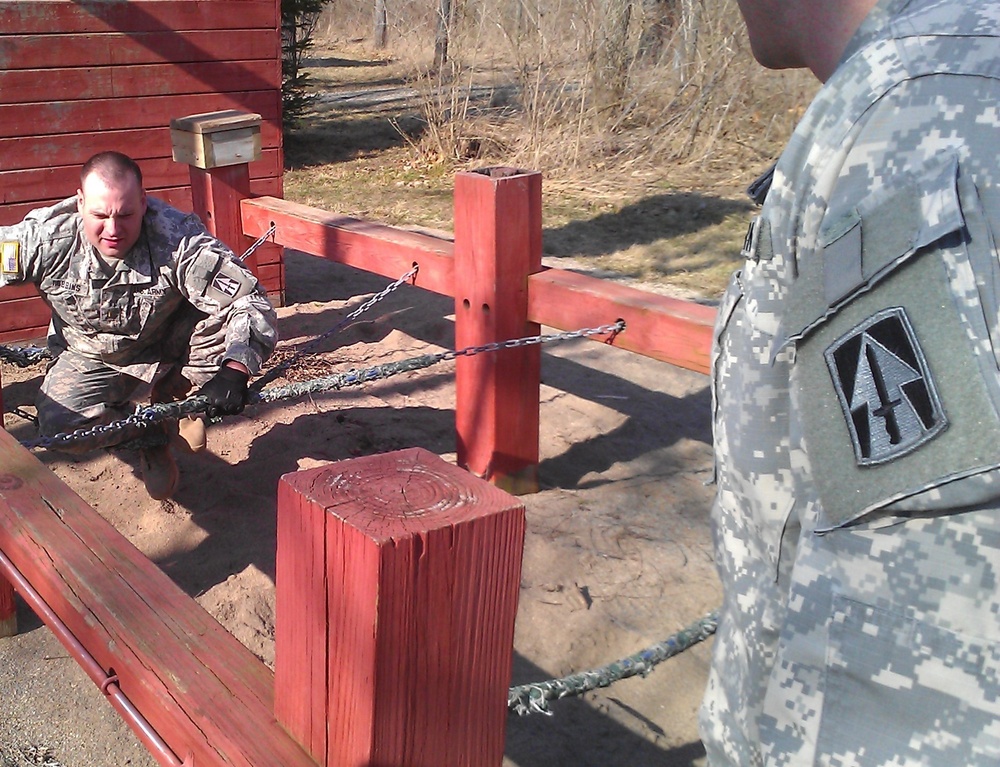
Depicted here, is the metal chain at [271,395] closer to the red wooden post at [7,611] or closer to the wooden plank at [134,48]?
the red wooden post at [7,611]

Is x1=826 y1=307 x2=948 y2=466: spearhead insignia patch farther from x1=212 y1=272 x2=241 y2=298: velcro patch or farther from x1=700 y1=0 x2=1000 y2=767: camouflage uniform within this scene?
x1=212 y1=272 x2=241 y2=298: velcro patch

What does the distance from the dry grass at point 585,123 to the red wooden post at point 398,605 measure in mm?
7461

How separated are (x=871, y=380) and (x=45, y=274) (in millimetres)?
3394

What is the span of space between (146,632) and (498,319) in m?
2.17

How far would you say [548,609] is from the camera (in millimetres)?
3008

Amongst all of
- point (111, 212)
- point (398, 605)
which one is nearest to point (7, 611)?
point (111, 212)

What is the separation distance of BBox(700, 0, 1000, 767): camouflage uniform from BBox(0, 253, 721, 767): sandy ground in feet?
5.71

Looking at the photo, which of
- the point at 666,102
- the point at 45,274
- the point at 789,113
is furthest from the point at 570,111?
the point at 45,274

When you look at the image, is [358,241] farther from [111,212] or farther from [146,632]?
[146,632]

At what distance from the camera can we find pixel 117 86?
5461mm

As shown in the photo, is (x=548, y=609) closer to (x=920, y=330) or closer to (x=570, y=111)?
(x=920, y=330)

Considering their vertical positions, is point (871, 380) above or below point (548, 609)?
above

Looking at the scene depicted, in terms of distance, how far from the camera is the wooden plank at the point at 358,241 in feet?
12.2

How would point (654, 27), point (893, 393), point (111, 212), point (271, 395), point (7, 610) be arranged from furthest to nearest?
point (654, 27) < point (111, 212) < point (7, 610) < point (271, 395) < point (893, 393)
